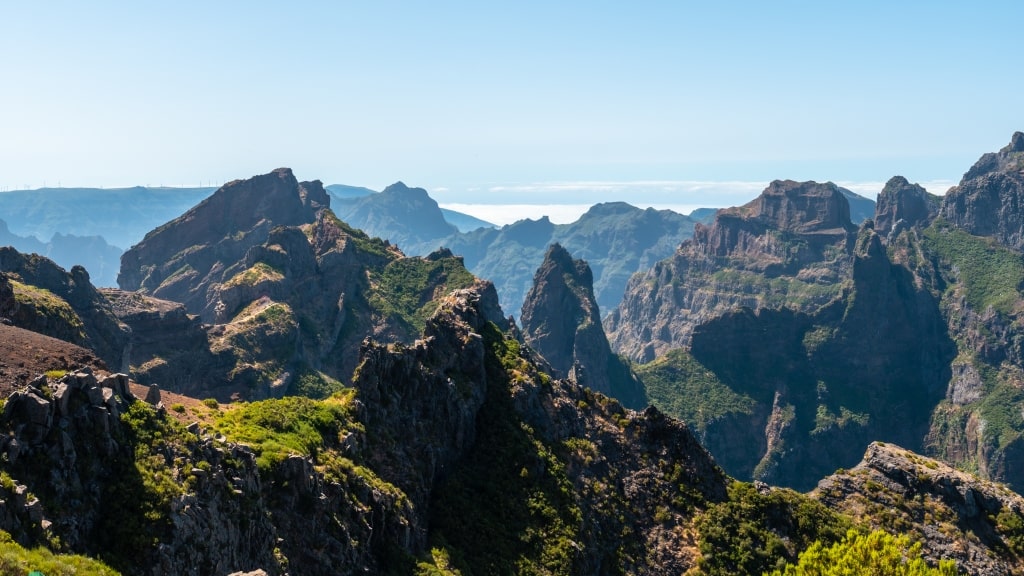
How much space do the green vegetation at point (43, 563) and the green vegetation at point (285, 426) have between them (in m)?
15.7

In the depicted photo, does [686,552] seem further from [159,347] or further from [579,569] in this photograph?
[159,347]

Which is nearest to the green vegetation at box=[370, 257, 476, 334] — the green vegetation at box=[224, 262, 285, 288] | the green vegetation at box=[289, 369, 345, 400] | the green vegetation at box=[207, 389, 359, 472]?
the green vegetation at box=[224, 262, 285, 288]

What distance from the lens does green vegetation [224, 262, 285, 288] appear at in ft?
539

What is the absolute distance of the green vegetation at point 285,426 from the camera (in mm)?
45594

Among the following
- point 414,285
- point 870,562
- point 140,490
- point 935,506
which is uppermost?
point 140,490

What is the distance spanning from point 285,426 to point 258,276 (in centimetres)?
12288

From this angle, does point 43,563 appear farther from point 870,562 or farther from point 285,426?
point 870,562

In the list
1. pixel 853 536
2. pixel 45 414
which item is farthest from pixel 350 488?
pixel 853 536

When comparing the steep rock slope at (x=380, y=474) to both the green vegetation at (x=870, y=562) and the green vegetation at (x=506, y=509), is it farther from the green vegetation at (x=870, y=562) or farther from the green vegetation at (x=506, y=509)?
the green vegetation at (x=870, y=562)

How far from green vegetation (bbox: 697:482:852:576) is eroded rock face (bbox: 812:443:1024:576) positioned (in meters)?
6.11

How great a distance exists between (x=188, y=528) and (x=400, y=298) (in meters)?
147

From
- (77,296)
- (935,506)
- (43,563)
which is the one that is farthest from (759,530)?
(77,296)

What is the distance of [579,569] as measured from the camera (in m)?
55.3

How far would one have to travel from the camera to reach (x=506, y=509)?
194ft
